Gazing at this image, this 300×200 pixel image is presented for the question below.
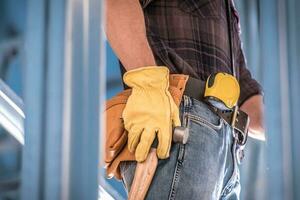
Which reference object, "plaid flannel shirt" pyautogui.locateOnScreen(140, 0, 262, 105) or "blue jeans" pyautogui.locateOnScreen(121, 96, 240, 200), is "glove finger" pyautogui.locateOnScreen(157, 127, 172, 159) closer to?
"blue jeans" pyautogui.locateOnScreen(121, 96, 240, 200)

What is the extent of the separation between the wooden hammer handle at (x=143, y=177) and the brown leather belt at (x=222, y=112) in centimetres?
13

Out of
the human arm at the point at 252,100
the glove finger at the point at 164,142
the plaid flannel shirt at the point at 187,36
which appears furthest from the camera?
the human arm at the point at 252,100

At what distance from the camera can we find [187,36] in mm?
925

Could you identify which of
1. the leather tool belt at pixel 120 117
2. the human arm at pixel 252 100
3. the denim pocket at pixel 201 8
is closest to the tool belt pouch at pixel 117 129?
the leather tool belt at pixel 120 117

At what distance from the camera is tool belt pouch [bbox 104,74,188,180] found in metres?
0.84

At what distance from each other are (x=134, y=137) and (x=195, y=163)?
101mm

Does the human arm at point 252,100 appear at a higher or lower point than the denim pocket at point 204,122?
lower

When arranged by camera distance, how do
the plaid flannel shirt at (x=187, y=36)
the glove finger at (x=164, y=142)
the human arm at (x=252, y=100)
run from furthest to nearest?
the human arm at (x=252, y=100) < the plaid flannel shirt at (x=187, y=36) < the glove finger at (x=164, y=142)

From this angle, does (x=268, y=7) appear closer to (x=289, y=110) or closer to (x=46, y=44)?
(x=289, y=110)

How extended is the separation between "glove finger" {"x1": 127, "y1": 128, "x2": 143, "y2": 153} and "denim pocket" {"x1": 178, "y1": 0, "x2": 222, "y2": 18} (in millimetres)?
256

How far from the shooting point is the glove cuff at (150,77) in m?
0.83

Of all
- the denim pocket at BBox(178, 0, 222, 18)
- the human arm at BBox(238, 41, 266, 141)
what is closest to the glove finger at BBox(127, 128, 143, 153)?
the denim pocket at BBox(178, 0, 222, 18)

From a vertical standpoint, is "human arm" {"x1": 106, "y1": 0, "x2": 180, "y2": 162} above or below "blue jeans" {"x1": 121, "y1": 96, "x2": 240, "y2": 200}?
above

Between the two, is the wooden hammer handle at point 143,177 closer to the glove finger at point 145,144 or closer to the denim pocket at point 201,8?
the glove finger at point 145,144
